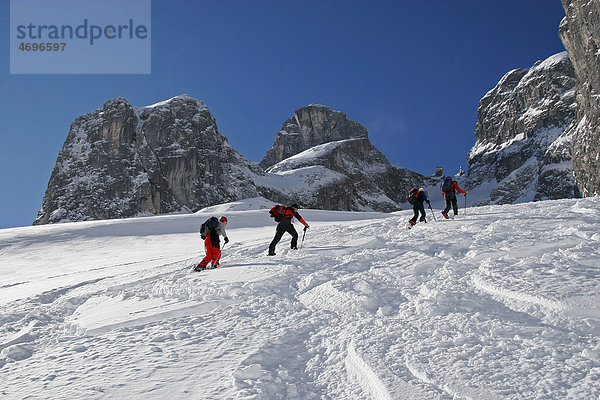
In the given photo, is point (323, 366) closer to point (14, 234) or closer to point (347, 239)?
point (347, 239)

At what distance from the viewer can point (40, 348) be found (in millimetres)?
4359

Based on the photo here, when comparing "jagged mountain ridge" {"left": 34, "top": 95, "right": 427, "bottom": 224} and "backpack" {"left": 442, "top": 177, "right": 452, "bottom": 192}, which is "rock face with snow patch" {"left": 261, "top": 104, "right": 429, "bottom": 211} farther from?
"backpack" {"left": 442, "top": 177, "right": 452, "bottom": 192}

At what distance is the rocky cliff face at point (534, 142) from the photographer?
132125mm

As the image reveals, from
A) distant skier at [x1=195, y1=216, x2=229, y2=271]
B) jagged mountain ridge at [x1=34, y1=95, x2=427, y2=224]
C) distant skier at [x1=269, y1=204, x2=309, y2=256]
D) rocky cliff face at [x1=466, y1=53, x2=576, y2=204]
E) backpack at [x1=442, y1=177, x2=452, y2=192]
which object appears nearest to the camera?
distant skier at [x1=195, y1=216, x2=229, y2=271]

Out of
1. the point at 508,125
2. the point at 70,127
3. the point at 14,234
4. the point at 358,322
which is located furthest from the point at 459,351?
the point at 508,125

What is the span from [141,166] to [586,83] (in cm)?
10040

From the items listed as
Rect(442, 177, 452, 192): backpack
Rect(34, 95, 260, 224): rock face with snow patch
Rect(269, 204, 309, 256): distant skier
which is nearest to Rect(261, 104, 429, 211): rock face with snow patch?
Rect(34, 95, 260, 224): rock face with snow patch

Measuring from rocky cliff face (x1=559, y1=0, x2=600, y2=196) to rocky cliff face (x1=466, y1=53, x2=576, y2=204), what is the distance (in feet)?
212

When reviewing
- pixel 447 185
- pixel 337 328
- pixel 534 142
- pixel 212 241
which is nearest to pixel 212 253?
pixel 212 241

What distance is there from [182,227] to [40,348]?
1800 cm

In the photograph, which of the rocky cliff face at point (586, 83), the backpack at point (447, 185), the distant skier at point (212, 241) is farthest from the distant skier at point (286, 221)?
the rocky cliff face at point (586, 83)

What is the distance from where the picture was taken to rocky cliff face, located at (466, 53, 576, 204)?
433 ft

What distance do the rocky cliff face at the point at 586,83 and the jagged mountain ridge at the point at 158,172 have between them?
72122 mm

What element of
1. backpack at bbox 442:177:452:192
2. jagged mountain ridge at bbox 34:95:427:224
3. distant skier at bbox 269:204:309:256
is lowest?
distant skier at bbox 269:204:309:256
